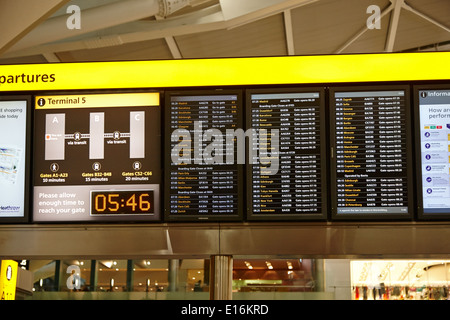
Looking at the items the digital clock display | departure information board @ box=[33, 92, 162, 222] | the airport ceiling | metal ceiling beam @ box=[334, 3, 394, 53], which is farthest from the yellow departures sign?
metal ceiling beam @ box=[334, 3, 394, 53]

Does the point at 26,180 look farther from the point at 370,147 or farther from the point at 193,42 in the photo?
the point at 193,42

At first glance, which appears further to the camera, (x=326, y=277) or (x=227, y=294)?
(x=326, y=277)

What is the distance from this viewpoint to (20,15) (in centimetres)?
470

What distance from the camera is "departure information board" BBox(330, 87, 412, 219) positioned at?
604 centimetres

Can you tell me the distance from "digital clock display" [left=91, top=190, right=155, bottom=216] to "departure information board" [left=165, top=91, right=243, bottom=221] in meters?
0.18

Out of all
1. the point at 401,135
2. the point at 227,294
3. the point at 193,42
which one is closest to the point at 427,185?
the point at 401,135

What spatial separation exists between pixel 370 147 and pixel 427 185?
0.58 meters

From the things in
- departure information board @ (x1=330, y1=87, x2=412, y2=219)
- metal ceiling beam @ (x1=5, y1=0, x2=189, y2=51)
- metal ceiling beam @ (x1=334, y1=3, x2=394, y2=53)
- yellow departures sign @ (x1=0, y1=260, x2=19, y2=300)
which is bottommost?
yellow departures sign @ (x1=0, y1=260, x2=19, y2=300)

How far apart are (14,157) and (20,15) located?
6.53 feet

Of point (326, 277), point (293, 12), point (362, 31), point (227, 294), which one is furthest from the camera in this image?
point (362, 31)

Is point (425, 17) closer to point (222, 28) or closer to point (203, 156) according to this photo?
point (222, 28)

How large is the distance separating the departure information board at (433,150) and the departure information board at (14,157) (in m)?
3.49

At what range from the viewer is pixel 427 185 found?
607 cm

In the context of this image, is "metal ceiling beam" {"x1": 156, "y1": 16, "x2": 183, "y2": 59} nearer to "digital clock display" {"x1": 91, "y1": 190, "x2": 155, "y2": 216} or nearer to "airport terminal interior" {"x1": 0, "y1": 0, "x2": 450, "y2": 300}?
"airport terminal interior" {"x1": 0, "y1": 0, "x2": 450, "y2": 300}
